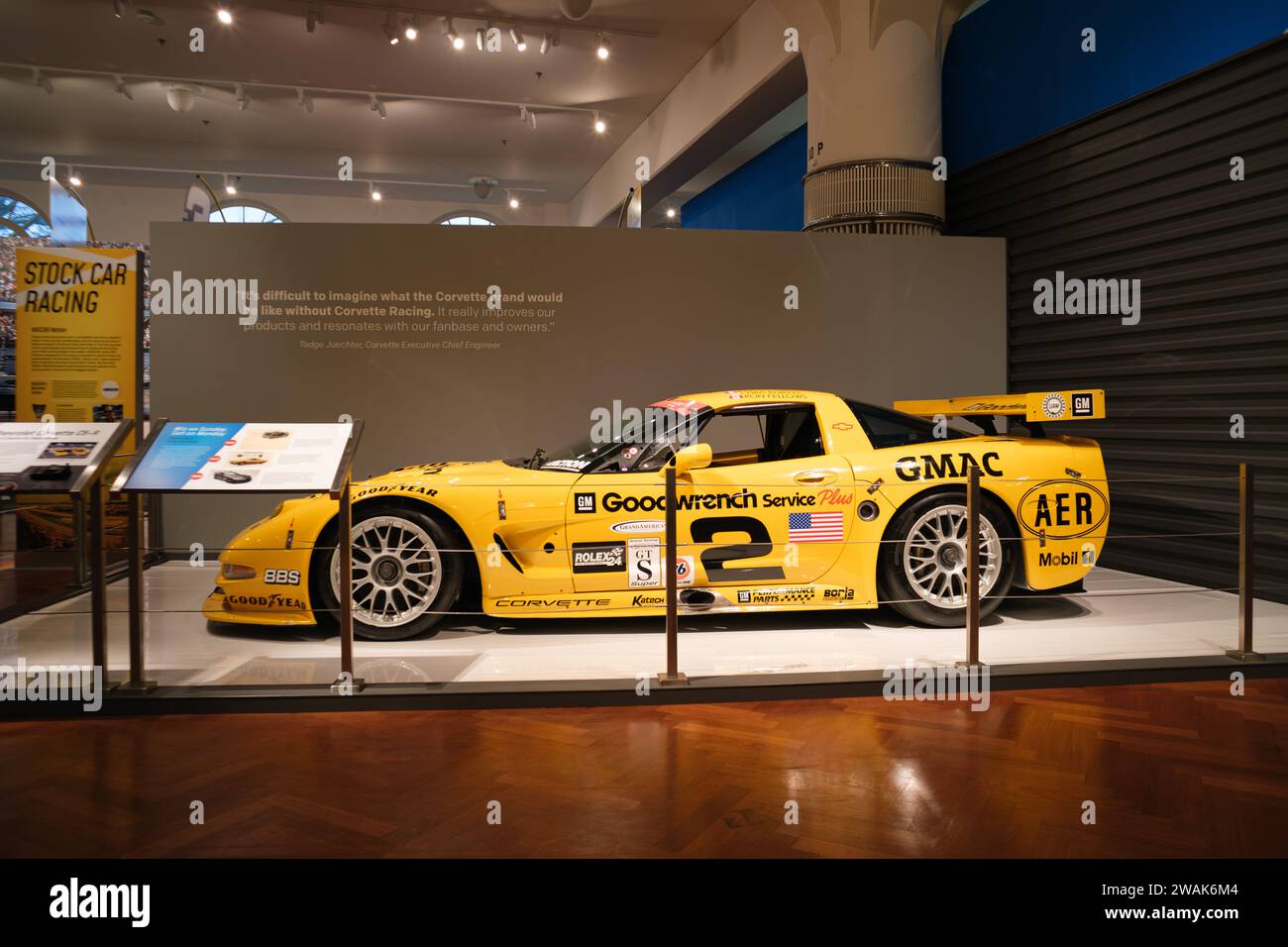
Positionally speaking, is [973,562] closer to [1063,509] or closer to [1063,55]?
[1063,509]

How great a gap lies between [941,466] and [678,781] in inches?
95.4

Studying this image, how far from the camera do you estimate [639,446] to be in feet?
14.9

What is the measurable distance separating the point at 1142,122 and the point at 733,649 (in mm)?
4781

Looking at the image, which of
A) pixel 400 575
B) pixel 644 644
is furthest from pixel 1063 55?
pixel 400 575

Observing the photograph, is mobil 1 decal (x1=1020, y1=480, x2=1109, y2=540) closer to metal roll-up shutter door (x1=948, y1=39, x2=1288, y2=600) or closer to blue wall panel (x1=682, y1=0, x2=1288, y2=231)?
metal roll-up shutter door (x1=948, y1=39, x2=1288, y2=600)

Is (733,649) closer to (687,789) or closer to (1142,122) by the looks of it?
(687,789)

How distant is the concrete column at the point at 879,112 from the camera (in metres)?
7.30

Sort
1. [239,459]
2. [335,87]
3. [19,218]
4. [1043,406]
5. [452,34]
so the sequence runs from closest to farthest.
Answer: [239,459], [1043,406], [452,34], [335,87], [19,218]

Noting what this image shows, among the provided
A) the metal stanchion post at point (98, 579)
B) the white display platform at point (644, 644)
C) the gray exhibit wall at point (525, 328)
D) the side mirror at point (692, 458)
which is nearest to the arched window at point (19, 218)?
the gray exhibit wall at point (525, 328)

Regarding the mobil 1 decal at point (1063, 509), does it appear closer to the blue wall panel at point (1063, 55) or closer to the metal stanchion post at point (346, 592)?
the blue wall panel at point (1063, 55)

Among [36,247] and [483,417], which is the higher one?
[36,247]

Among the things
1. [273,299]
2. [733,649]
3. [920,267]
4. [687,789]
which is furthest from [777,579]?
[273,299]

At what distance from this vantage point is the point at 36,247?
660 centimetres

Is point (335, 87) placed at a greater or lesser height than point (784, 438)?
greater
